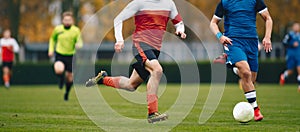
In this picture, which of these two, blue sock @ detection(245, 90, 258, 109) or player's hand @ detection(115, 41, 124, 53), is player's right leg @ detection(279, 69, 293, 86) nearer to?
blue sock @ detection(245, 90, 258, 109)

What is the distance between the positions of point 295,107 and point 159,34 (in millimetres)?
4819

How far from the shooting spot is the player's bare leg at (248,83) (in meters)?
11.3

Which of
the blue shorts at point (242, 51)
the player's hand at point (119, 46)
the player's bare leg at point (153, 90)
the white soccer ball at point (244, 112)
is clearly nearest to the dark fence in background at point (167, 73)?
the blue shorts at point (242, 51)

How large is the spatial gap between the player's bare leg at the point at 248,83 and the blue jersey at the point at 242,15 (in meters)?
0.57

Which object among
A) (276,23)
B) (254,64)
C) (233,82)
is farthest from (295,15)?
(254,64)

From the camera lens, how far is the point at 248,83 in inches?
452

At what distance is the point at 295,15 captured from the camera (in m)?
42.3

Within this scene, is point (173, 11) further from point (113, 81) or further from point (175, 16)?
point (113, 81)

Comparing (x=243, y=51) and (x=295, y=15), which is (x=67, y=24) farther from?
(x=295, y=15)

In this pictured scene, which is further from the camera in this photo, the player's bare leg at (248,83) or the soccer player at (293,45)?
the soccer player at (293,45)

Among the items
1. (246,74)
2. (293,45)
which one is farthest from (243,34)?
(293,45)

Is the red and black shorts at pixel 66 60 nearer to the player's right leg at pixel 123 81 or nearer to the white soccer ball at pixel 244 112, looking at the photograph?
the player's right leg at pixel 123 81

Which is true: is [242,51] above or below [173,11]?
below

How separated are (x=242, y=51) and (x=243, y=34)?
0.30 meters
